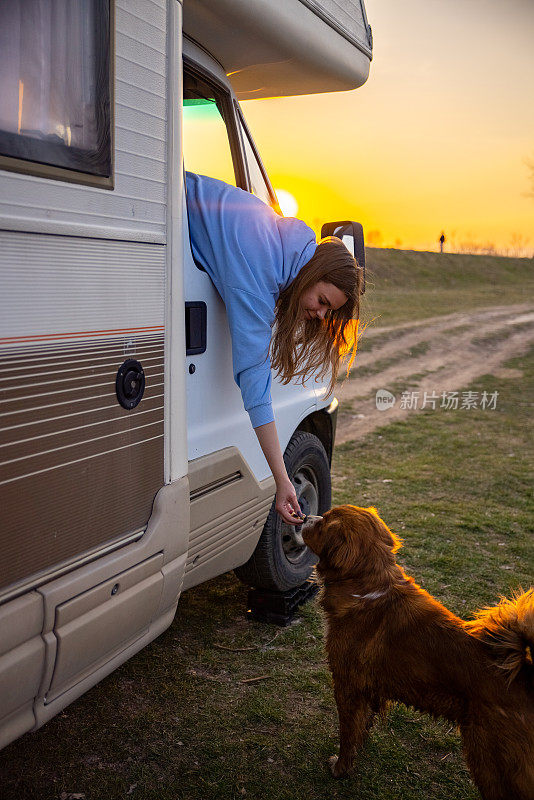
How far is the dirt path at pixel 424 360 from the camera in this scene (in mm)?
10070

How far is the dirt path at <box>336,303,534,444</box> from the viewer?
1007 cm

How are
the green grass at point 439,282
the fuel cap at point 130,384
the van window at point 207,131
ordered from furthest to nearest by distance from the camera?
the green grass at point 439,282 < the van window at point 207,131 < the fuel cap at point 130,384

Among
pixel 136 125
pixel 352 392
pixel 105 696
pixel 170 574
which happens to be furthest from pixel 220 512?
pixel 352 392

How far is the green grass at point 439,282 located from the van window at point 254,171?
48.6ft

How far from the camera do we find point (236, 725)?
9.58 ft

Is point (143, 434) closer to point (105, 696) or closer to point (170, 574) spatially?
point (170, 574)

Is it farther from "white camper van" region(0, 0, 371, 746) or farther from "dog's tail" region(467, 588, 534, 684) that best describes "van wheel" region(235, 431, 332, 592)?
"dog's tail" region(467, 588, 534, 684)

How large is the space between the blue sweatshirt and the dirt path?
16.6 ft

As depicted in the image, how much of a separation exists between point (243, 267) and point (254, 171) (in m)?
1.13

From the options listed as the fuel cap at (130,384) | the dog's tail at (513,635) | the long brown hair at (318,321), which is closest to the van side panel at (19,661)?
the fuel cap at (130,384)

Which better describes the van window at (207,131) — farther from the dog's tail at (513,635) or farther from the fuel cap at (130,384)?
the dog's tail at (513,635)

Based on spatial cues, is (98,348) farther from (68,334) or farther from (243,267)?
(243,267)

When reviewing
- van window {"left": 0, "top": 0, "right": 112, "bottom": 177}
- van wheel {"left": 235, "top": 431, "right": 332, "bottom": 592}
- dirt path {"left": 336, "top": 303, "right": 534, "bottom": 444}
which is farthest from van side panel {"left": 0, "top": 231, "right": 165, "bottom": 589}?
dirt path {"left": 336, "top": 303, "right": 534, "bottom": 444}

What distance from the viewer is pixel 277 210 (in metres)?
3.77
